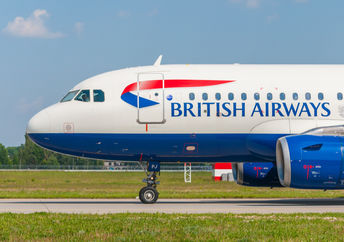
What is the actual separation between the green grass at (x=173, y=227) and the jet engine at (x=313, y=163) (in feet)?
11.5

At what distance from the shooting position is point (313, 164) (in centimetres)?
2117

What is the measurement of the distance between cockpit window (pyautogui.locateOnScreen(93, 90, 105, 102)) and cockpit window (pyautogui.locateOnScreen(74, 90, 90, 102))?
0.92ft

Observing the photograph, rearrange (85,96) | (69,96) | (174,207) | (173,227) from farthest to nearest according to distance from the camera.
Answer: (69,96) → (85,96) → (174,207) → (173,227)

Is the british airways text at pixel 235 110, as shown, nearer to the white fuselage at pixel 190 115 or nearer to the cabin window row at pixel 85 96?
the white fuselage at pixel 190 115

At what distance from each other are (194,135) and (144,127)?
195cm

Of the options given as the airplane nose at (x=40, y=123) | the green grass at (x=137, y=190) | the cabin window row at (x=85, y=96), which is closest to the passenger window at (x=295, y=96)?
the cabin window row at (x=85, y=96)

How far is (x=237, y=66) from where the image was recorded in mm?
24828

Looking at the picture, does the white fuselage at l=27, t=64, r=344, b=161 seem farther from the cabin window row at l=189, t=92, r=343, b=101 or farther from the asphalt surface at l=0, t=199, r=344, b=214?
the asphalt surface at l=0, t=199, r=344, b=214

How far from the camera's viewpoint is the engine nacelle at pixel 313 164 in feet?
69.5

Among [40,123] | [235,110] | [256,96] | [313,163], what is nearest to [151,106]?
[235,110]

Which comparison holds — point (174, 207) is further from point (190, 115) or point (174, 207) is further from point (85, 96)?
point (85, 96)

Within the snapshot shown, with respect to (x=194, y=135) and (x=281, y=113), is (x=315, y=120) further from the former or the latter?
(x=194, y=135)

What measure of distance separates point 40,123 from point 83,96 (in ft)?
6.47

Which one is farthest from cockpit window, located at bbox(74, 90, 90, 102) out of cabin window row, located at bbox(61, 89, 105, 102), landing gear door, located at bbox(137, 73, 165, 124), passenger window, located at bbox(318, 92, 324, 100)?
passenger window, located at bbox(318, 92, 324, 100)
